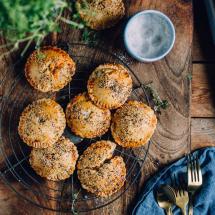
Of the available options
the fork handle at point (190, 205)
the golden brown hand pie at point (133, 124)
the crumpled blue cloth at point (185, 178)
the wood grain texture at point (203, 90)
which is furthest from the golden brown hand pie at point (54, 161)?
the wood grain texture at point (203, 90)

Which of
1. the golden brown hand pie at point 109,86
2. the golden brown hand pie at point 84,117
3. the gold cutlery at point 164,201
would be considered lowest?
the gold cutlery at point 164,201

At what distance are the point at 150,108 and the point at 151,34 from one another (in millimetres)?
422

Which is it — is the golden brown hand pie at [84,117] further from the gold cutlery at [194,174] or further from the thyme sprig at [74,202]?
the gold cutlery at [194,174]

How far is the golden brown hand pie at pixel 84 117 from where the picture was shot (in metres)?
2.81

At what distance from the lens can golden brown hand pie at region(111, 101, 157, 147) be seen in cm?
282

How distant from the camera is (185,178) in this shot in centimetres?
299

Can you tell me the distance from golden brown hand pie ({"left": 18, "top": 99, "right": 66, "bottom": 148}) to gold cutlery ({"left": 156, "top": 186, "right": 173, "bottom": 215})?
70 cm

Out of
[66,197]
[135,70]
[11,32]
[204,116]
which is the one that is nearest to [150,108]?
[135,70]

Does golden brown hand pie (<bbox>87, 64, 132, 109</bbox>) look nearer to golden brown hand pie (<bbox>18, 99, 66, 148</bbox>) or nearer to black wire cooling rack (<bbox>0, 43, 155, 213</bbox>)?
black wire cooling rack (<bbox>0, 43, 155, 213</bbox>)

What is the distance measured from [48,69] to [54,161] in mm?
515

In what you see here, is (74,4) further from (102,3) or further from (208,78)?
(208,78)

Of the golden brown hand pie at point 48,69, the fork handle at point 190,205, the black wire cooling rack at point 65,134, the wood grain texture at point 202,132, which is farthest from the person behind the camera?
the wood grain texture at point 202,132

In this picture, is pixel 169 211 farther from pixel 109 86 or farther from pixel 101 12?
pixel 101 12

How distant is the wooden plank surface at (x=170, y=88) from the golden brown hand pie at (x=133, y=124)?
0.15 metres
